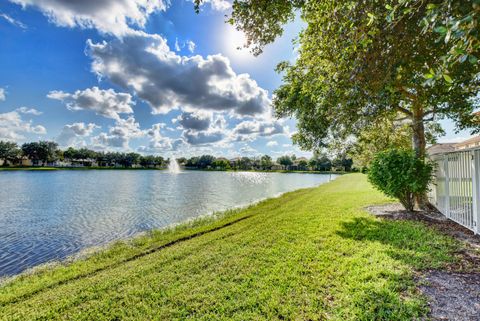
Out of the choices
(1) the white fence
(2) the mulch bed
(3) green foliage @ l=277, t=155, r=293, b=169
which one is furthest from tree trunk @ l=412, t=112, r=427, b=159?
(3) green foliage @ l=277, t=155, r=293, b=169

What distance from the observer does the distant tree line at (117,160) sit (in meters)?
85.5

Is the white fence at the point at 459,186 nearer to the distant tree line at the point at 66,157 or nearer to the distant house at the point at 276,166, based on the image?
the distant house at the point at 276,166

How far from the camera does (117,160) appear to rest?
10612 cm

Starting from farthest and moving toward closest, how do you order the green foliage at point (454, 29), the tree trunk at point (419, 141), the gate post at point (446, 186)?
1. the tree trunk at point (419, 141)
2. the gate post at point (446, 186)
3. the green foliage at point (454, 29)

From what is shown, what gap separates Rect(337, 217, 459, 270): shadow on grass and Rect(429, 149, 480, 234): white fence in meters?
1.04

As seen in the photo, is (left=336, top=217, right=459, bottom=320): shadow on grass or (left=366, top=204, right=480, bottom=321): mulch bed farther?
(left=336, top=217, right=459, bottom=320): shadow on grass

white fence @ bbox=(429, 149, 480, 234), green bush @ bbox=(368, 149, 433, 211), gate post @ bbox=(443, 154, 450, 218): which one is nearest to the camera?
white fence @ bbox=(429, 149, 480, 234)

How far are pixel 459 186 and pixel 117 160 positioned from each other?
117 meters

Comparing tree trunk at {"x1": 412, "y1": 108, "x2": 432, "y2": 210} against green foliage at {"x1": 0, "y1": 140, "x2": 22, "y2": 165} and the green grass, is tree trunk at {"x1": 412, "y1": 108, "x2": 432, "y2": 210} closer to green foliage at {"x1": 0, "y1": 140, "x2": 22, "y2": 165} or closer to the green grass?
the green grass

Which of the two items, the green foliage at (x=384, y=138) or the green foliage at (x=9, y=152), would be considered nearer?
the green foliage at (x=384, y=138)

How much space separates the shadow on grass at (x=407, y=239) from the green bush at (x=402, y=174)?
132 centimetres

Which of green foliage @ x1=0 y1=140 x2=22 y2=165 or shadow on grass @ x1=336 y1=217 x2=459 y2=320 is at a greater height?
green foliage @ x1=0 y1=140 x2=22 y2=165

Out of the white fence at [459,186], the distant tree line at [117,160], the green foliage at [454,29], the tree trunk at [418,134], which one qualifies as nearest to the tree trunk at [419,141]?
the tree trunk at [418,134]

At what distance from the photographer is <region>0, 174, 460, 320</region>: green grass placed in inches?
136
